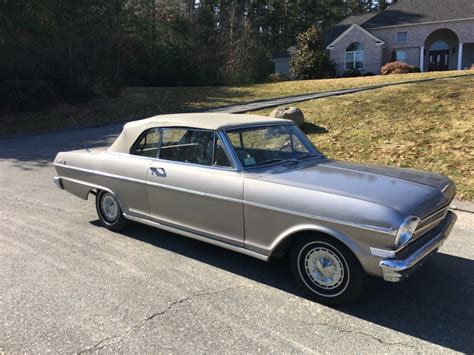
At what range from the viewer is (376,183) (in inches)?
152

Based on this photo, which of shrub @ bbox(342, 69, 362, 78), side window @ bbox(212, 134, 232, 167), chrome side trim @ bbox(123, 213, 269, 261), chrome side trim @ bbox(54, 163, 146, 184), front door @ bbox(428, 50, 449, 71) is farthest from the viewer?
front door @ bbox(428, 50, 449, 71)

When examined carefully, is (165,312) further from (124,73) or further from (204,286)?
(124,73)

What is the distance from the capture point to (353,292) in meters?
3.55

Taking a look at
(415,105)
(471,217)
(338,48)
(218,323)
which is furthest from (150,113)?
(338,48)

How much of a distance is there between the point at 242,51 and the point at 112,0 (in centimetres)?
1161

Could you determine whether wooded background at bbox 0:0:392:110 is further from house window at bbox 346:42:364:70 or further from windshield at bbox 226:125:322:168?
windshield at bbox 226:125:322:168

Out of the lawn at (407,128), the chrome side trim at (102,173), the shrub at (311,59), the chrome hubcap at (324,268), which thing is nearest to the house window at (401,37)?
the shrub at (311,59)

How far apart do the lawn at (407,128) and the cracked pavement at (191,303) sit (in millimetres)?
3253

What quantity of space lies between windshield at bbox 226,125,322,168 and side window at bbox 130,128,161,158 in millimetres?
961

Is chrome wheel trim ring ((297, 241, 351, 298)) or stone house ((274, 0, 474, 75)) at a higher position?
stone house ((274, 0, 474, 75))

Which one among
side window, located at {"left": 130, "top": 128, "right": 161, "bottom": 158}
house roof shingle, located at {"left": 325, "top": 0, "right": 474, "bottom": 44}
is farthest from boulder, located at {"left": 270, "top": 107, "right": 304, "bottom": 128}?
house roof shingle, located at {"left": 325, "top": 0, "right": 474, "bottom": 44}

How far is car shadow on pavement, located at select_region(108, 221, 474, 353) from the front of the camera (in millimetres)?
3328

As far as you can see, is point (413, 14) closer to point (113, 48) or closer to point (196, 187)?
A: point (113, 48)

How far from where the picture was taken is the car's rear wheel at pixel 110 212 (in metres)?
5.35
